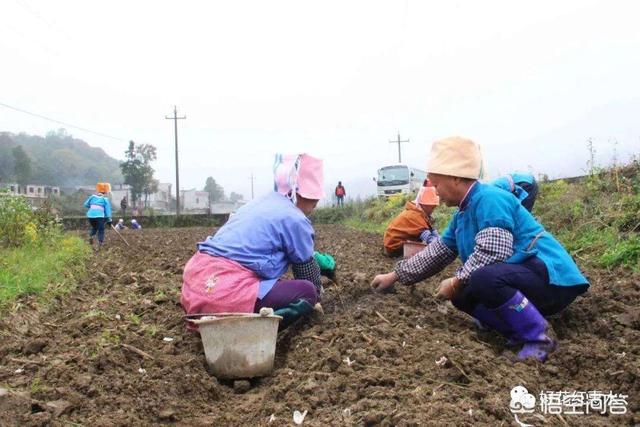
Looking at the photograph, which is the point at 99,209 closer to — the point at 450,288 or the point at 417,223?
the point at 417,223

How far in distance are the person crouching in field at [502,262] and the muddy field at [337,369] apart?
0.17 meters

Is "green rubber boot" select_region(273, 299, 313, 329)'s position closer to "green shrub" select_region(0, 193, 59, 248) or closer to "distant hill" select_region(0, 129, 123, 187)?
"green shrub" select_region(0, 193, 59, 248)

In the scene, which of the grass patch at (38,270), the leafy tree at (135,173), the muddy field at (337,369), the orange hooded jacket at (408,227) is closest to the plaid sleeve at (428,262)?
the muddy field at (337,369)

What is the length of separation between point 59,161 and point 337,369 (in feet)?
359

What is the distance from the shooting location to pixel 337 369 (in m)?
2.77

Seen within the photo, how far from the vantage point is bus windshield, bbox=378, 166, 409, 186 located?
2970 cm

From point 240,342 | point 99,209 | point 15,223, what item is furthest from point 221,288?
point 99,209

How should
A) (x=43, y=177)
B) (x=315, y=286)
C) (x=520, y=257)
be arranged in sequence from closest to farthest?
(x=520, y=257) → (x=315, y=286) → (x=43, y=177)

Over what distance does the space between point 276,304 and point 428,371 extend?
0.99 meters

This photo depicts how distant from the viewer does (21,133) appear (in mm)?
130375

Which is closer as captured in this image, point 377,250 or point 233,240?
point 233,240

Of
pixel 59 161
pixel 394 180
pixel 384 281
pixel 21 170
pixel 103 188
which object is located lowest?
pixel 384 281

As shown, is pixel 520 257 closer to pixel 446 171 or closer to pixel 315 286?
pixel 446 171

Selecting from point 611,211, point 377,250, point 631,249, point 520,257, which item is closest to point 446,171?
point 520,257
